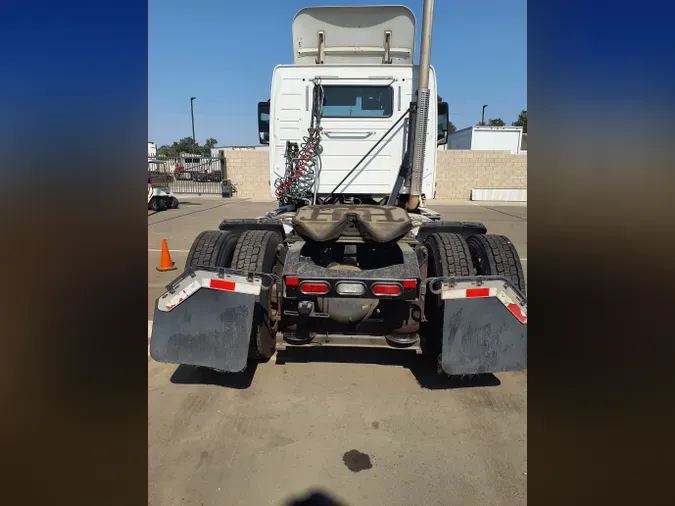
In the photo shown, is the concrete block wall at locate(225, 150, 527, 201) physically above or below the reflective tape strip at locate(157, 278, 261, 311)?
above

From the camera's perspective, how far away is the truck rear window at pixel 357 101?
4.84 meters

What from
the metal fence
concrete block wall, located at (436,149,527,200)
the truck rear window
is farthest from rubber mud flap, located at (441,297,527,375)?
concrete block wall, located at (436,149,527,200)

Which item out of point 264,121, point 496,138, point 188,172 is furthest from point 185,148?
point 264,121

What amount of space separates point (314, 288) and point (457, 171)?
2247 centimetres

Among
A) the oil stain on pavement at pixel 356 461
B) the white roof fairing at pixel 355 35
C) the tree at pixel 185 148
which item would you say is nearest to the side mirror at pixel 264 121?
the white roof fairing at pixel 355 35

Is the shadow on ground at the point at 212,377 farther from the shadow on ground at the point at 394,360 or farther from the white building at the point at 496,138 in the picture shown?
the white building at the point at 496,138

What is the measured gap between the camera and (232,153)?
76.8 ft

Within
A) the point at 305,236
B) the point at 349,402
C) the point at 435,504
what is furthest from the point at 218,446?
the point at 305,236

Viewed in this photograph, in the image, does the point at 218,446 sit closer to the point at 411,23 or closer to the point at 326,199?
the point at 326,199

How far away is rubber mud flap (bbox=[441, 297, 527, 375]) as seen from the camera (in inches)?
118

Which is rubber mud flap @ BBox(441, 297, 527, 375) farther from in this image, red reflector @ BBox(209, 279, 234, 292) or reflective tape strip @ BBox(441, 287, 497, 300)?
red reflector @ BBox(209, 279, 234, 292)

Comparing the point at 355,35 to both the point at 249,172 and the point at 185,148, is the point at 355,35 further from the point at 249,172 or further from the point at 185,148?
the point at 185,148

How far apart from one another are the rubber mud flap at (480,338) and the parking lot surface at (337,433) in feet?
1.20

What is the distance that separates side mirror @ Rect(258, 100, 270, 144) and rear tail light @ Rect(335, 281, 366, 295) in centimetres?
298
